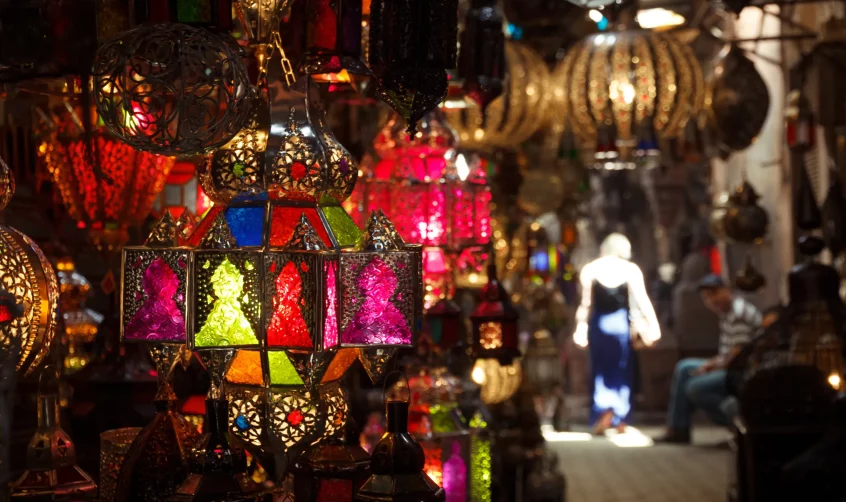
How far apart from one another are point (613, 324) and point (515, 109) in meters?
8.03

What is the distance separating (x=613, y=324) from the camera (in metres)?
12.8

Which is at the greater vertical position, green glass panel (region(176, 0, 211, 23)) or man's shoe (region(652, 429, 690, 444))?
green glass panel (region(176, 0, 211, 23))

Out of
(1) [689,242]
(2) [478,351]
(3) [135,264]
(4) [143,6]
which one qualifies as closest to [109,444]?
(3) [135,264]

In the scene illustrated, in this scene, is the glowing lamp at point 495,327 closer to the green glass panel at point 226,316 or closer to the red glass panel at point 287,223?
the red glass panel at point 287,223

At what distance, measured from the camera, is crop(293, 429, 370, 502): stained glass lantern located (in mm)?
2201

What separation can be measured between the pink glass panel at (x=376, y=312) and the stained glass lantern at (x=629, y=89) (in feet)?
11.0

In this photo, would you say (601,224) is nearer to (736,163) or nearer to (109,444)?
(736,163)

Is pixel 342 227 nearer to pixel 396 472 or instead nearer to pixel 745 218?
pixel 396 472

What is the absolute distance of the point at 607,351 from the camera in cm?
1285

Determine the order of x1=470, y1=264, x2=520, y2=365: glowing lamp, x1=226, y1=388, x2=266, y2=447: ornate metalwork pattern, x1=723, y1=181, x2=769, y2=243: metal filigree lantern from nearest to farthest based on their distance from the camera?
x1=226, y1=388, x2=266, y2=447: ornate metalwork pattern, x1=470, y1=264, x2=520, y2=365: glowing lamp, x1=723, y1=181, x2=769, y2=243: metal filigree lantern

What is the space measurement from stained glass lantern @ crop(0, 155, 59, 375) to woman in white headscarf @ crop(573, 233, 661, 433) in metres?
10.6

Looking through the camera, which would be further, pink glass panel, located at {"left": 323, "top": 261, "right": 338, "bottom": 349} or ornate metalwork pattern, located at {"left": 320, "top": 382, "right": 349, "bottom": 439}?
ornate metalwork pattern, located at {"left": 320, "top": 382, "right": 349, "bottom": 439}

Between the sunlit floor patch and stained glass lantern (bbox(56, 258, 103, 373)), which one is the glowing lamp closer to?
stained glass lantern (bbox(56, 258, 103, 373))

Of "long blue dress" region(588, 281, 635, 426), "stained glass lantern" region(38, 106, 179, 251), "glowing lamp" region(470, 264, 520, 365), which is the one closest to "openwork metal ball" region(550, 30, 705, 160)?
"glowing lamp" region(470, 264, 520, 365)
